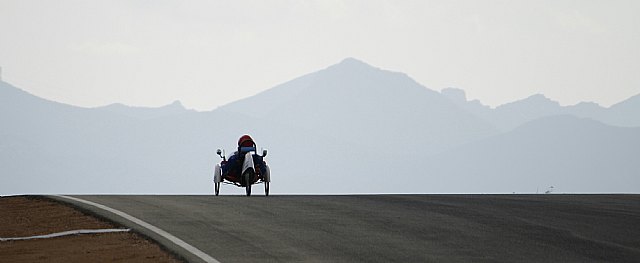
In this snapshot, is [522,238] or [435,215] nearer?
[522,238]

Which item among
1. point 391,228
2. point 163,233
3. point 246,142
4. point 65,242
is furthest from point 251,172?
point 65,242

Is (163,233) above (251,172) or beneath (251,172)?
beneath

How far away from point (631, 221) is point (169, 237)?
8947mm

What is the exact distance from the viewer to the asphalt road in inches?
653

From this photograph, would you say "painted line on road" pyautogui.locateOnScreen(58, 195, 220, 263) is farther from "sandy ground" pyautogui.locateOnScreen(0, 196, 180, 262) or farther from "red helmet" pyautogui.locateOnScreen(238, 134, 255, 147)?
"red helmet" pyautogui.locateOnScreen(238, 134, 255, 147)

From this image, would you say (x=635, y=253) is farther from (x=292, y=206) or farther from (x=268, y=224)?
(x=292, y=206)

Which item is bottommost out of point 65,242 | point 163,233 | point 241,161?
point 65,242

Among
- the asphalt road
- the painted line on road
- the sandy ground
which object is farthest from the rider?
the sandy ground

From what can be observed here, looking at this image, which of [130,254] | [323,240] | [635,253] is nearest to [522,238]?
[635,253]

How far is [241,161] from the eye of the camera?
1273 inches

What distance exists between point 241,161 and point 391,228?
42.6 ft

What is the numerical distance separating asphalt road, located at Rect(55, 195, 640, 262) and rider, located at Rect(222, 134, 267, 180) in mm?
5096

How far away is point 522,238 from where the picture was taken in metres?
18.7

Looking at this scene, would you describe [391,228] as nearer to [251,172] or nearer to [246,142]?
[251,172]
